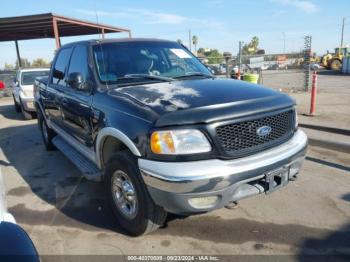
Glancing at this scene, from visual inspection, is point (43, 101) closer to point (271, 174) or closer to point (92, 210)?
point (92, 210)

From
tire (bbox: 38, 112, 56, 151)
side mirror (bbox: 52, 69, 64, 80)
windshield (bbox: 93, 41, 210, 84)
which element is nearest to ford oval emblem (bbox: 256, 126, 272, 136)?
windshield (bbox: 93, 41, 210, 84)

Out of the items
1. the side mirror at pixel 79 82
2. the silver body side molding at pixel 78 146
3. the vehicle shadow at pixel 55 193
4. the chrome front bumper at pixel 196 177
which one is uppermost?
the side mirror at pixel 79 82

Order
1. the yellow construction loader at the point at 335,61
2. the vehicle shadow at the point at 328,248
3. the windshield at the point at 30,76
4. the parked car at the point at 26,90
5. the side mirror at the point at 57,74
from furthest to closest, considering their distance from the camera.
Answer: the yellow construction loader at the point at 335,61 → the windshield at the point at 30,76 → the parked car at the point at 26,90 → the side mirror at the point at 57,74 → the vehicle shadow at the point at 328,248

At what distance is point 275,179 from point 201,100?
102cm

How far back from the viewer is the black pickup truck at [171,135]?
275 centimetres

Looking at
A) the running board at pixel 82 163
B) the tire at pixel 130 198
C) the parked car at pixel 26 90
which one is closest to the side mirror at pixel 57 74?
the running board at pixel 82 163

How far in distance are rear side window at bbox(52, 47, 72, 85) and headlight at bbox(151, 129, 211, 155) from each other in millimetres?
2882

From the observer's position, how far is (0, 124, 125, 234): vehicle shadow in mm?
3871

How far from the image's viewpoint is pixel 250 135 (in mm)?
2975

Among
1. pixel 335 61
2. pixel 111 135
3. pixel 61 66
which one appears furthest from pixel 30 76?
pixel 335 61

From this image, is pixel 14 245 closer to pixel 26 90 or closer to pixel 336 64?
pixel 26 90

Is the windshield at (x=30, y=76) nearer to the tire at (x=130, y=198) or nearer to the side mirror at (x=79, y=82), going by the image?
the side mirror at (x=79, y=82)

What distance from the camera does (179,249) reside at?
319 centimetres

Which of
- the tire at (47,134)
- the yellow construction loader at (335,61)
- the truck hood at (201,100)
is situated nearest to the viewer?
the truck hood at (201,100)
